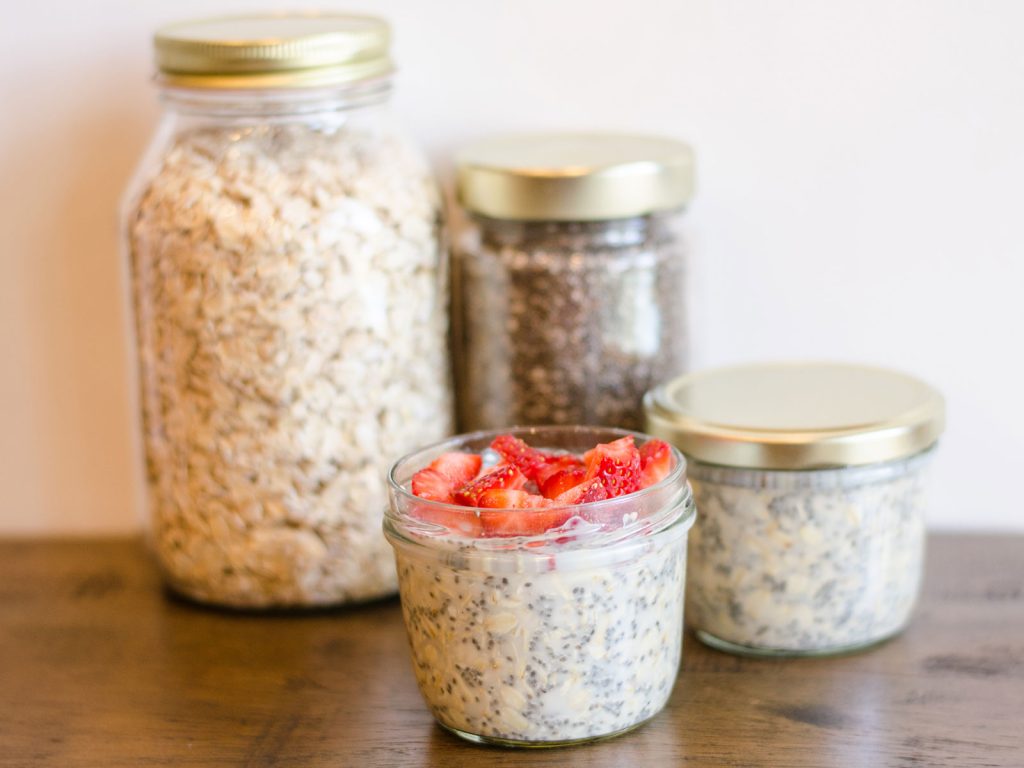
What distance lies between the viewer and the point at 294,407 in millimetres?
1082

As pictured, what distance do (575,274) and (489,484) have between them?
297 millimetres

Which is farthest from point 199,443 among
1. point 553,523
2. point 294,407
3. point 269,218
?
point 553,523

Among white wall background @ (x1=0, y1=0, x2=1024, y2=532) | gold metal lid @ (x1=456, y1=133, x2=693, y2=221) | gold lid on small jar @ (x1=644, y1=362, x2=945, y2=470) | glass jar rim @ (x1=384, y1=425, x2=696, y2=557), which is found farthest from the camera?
white wall background @ (x1=0, y1=0, x2=1024, y2=532)

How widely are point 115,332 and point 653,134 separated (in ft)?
1.98

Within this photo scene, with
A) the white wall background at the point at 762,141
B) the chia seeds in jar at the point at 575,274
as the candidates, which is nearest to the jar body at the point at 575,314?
the chia seeds in jar at the point at 575,274

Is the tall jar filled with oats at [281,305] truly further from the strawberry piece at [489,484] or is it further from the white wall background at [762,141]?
the strawberry piece at [489,484]

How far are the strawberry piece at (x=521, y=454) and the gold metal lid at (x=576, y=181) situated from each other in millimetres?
233

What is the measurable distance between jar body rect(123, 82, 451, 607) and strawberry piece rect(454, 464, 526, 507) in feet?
0.81

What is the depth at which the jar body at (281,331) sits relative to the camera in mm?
1061

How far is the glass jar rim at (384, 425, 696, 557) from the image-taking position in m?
0.83

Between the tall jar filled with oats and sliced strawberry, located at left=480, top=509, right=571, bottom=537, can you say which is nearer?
sliced strawberry, located at left=480, top=509, right=571, bottom=537

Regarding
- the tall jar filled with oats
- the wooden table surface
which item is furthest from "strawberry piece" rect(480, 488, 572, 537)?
the tall jar filled with oats

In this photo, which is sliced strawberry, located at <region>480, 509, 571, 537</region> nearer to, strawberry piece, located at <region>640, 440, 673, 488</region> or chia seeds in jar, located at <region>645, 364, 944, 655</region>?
strawberry piece, located at <region>640, 440, 673, 488</region>

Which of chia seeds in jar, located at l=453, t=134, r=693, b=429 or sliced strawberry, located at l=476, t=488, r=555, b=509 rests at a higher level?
chia seeds in jar, located at l=453, t=134, r=693, b=429
